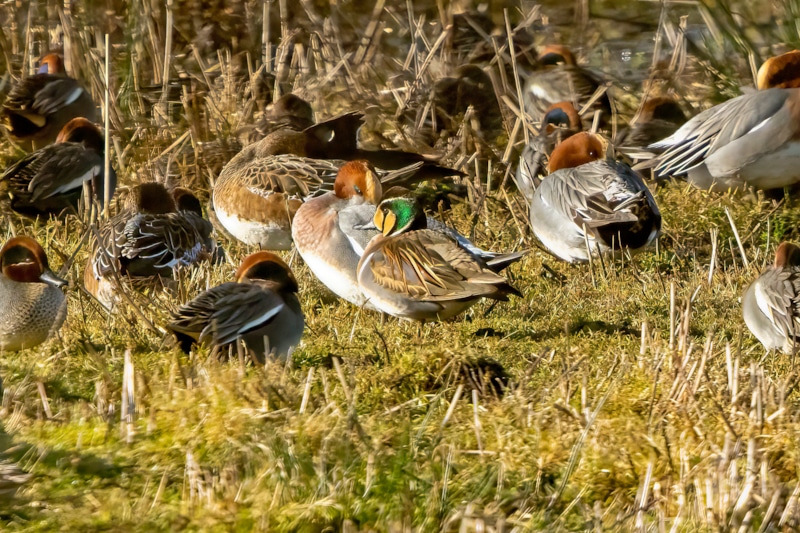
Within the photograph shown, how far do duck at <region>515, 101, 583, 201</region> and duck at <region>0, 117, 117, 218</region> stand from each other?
2.67 m

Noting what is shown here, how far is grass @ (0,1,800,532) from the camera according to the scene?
10.7ft

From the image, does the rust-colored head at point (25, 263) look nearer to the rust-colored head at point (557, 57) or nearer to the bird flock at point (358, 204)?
the bird flock at point (358, 204)

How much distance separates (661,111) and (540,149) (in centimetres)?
126

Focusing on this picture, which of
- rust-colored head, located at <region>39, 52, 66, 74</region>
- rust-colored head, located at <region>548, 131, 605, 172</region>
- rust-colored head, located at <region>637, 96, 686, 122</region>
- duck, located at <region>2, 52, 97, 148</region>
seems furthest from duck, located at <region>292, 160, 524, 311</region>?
rust-colored head, located at <region>39, 52, 66, 74</region>

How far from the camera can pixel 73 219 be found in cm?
756

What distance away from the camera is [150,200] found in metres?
6.71

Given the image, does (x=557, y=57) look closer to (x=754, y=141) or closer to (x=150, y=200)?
(x=754, y=141)

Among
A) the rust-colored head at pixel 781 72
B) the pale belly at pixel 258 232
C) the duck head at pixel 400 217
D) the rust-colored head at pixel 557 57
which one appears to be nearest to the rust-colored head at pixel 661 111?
the rust-colored head at pixel 781 72

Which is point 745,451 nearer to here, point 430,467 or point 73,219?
point 430,467

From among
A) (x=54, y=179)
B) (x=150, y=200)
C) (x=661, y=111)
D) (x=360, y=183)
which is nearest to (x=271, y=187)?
(x=150, y=200)

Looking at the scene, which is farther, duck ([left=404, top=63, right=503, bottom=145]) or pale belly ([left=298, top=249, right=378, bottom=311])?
duck ([left=404, top=63, right=503, bottom=145])

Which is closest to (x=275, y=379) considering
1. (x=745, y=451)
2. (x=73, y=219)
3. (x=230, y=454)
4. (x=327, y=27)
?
(x=230, y=454)

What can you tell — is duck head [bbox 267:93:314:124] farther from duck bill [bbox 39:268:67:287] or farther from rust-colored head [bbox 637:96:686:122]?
duck bill [bbox 39:268:67:287]

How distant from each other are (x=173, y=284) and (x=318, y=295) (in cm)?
75
